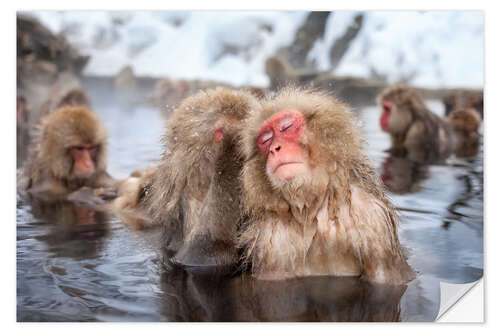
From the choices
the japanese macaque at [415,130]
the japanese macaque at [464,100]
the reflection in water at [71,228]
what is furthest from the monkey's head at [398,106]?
the reflection in water at [71,228]

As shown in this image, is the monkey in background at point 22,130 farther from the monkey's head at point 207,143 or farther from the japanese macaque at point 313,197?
the japanese macaque at point 313,197

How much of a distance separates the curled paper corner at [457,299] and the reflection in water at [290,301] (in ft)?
0.78

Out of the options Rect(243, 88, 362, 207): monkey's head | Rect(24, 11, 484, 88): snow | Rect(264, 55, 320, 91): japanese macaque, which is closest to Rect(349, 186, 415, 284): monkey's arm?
Rect(243, 88, 362, 207): monkey's head

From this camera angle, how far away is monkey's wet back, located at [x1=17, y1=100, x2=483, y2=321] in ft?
8.36

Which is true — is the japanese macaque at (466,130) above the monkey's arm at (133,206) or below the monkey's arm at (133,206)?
above

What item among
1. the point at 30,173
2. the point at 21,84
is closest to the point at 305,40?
the point at 21,84

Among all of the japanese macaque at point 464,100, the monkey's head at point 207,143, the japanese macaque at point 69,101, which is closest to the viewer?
the monkey's head at point 207,143

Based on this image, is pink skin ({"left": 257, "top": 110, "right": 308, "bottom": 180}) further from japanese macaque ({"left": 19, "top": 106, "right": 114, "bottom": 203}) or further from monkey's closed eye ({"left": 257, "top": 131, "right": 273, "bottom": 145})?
japanese macaque ({"left": 19, "top": 106, "right": 114, "bottom": 203})

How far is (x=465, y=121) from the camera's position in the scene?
14.0 feet

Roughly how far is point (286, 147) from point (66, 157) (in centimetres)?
265

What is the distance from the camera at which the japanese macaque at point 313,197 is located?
8.10 feet

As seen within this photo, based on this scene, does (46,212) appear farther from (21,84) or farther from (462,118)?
(462,118)

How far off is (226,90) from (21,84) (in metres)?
1.61

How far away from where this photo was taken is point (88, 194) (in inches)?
179
